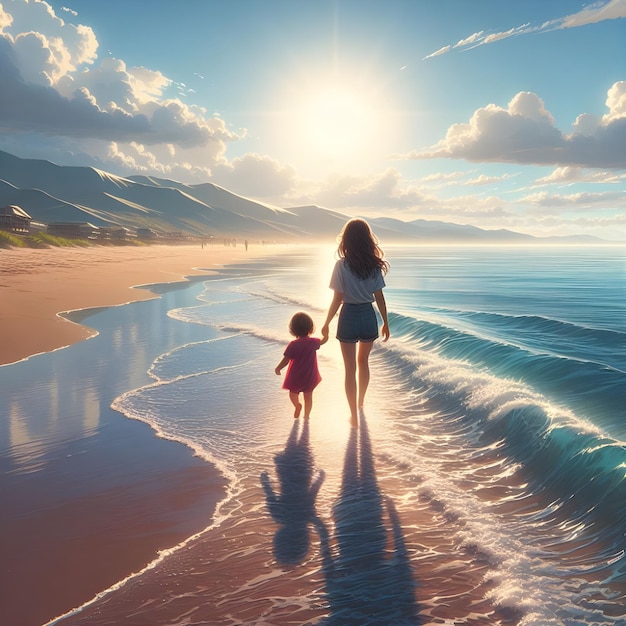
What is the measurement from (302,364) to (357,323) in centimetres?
88

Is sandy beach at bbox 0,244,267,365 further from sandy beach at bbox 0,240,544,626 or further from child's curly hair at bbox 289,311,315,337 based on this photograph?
child's curly hair at bbox 289,311,315,337

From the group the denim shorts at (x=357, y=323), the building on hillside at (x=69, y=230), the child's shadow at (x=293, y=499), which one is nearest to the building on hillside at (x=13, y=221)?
A: the building on hillside at (x=69, y=230)

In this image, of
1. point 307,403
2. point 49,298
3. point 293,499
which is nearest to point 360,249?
point 307,403

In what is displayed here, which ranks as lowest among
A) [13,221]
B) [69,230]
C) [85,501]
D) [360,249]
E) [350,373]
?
[85,501]

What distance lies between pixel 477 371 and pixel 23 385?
7.46 metres

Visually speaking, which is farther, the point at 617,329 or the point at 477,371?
the point at 617,329

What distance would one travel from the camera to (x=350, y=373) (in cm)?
668

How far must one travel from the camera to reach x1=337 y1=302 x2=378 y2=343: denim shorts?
21.3 feet

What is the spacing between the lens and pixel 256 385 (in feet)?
27.9

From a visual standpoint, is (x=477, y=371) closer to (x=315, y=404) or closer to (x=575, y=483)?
(x=315, y=404)

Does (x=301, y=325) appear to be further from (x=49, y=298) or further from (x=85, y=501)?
(x=49, y=298)

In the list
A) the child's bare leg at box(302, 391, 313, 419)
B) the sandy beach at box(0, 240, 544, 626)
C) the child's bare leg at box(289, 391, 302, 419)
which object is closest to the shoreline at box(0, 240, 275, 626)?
the sandy beach at box(0, 240, 544, 626)

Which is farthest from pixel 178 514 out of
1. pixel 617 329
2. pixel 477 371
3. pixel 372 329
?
pixel 617 329

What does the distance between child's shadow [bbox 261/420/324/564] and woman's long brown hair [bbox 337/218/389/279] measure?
7.06 ft
